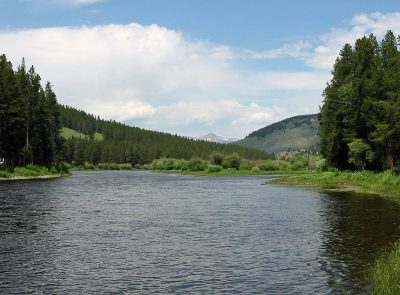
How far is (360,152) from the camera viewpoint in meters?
80.4

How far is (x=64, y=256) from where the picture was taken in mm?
26703

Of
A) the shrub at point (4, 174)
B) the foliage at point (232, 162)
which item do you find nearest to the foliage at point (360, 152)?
the shrub at point (4, 174)

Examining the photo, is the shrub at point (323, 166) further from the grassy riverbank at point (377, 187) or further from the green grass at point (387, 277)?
the green grass at point (387, 277)

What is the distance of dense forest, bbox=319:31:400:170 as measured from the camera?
2761 inches

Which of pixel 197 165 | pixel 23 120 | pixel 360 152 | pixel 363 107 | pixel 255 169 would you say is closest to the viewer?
pixel 360 152

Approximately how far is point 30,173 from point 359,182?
7934 cm

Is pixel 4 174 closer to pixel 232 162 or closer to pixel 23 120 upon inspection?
pixel 23 120

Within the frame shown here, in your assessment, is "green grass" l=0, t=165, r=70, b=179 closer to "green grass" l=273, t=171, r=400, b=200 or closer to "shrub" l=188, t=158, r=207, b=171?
"green grass" l=273, t=171, r=400, b=200

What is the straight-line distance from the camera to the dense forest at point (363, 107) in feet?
230

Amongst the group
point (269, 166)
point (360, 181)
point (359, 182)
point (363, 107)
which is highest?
point (363, 107)

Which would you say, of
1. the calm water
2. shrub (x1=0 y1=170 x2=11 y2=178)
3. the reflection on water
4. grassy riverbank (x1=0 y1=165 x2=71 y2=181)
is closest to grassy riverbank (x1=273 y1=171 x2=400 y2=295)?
the reflection on water

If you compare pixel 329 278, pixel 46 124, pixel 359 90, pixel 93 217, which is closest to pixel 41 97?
pixel 46 124

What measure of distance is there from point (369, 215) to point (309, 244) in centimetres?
1454

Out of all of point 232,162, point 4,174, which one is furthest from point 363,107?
point 232,162
